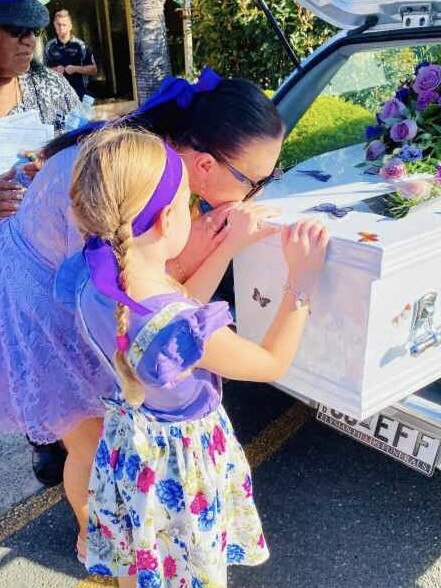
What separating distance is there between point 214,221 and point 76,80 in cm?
611

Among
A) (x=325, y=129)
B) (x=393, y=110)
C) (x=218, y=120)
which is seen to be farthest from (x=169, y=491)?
(x=325, y=129)

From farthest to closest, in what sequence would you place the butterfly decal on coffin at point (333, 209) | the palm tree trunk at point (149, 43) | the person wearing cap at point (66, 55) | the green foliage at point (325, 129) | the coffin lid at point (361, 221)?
the person wearing cap at point (66, 55)
the palm tree trunk at point (149, 43)
the green foliage at point (325, 129)
the butterfly decal on coffin at point (333, 209)
the coffin lid at point (361, 221)

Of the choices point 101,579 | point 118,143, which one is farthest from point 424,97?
point 101,579

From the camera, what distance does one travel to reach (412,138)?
88.8 inches

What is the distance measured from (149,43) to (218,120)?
5.97 metres

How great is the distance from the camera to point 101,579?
2.17 metres

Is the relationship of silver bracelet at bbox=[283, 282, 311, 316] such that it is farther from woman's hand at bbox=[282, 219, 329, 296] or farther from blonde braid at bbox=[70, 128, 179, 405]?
blonde braid at bbox=[70, 128, 179, 405]

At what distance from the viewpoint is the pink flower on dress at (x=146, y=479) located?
1.52 m

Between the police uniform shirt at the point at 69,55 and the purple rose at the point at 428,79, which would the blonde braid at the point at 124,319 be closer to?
the purple rose at the point at 428,79

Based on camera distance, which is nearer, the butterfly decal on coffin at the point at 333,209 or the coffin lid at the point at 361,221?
the coffin lid at the point at 361,221

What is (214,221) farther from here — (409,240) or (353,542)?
(353,542)

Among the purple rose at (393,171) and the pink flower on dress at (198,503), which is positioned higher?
the purple rose at (393,171)

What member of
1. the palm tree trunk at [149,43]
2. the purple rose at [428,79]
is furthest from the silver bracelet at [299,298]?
the palm tree trunk at [149,43]

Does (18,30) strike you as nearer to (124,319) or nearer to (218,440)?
(124,319)
